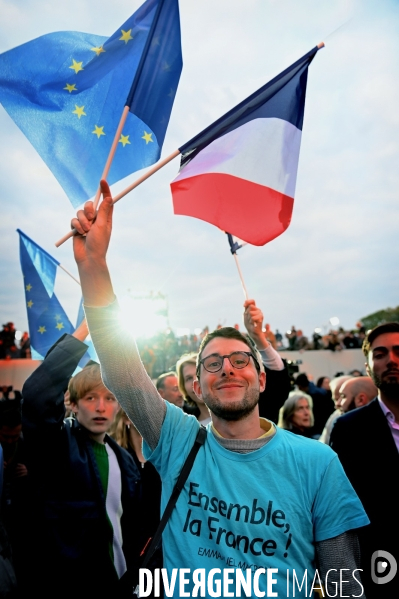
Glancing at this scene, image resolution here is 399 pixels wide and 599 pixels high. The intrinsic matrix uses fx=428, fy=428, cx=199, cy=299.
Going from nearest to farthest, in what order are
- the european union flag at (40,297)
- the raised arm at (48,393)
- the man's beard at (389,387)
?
1. the raised arm at (48,393)
2. the man's beard at (389,387)
3. the european union flag at (40,297)

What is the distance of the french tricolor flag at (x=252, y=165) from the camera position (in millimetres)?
3002

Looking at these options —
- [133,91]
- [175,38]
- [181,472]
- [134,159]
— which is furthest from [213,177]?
[181,472]

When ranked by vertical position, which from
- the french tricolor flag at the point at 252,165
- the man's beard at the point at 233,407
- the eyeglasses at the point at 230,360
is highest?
the french tricolor flag at the point at 252,165

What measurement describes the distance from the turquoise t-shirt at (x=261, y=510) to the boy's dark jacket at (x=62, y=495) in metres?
0.72

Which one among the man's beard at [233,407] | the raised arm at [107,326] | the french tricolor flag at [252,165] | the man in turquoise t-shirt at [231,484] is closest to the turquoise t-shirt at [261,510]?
the man in turquoise t-shirt at [231,484]

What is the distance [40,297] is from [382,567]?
15.4ft

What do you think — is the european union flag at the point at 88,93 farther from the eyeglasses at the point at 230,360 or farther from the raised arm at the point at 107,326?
the eyeglasses at the point at 230,360

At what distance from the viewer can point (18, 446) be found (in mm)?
4234

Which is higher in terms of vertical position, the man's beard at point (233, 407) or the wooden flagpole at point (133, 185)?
the wooden flagpole at point (133, 185)

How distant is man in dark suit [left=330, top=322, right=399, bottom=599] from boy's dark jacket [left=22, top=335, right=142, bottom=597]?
1.29m

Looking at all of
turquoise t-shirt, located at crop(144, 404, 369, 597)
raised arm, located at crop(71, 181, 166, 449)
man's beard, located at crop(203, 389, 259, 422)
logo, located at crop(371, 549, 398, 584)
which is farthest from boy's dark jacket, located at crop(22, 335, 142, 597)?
logo, located at crop(371, 549, 398, 584)

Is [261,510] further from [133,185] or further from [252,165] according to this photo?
[252,165]

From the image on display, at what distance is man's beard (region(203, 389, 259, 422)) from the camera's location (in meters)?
1.84

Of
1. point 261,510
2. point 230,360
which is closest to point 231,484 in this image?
point 261,510
